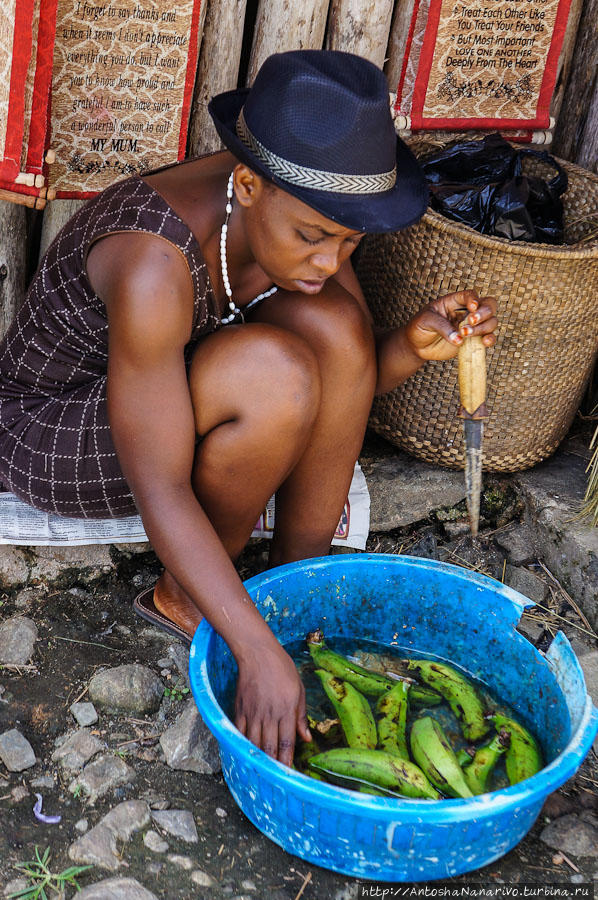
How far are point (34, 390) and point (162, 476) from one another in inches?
21.0

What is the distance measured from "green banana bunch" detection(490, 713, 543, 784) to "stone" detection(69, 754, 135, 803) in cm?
76

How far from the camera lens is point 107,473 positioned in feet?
→ 6.34

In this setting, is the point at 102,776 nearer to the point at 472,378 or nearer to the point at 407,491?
the point at 472,378

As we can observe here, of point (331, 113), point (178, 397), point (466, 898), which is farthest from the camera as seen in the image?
point (178, 397)

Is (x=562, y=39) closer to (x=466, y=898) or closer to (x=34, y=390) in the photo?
(x=34, y=390)

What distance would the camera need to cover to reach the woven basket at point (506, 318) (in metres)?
2.31

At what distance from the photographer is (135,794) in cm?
174

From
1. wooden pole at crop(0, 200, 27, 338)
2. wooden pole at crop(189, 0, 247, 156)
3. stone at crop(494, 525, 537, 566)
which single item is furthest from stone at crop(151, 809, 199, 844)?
wooden pole at crop(189, 0, 247, 156)

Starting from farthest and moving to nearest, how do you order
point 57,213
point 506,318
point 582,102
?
point 582,102, point 57,213, point 506,318

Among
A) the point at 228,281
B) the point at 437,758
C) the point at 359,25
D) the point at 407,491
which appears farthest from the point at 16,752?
the point at 359,25

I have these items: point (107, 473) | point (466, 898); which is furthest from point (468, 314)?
point (466, 898)

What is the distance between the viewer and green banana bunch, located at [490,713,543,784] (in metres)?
1.70

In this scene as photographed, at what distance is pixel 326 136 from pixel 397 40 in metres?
1.40

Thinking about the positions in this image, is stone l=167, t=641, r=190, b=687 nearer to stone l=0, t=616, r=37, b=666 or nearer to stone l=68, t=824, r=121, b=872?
stone l=0, t=616, r=37, b=666
